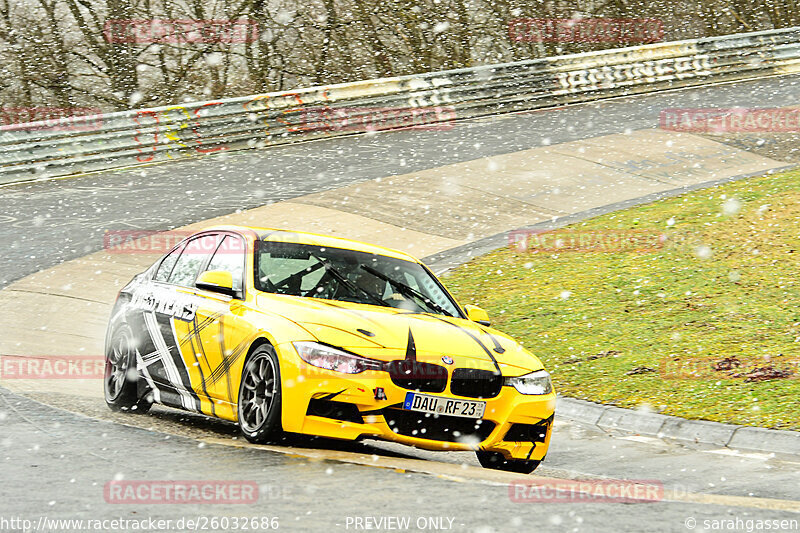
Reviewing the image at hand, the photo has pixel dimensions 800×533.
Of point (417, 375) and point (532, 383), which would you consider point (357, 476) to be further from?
point (532, 383)

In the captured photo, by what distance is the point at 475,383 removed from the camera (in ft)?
22.7

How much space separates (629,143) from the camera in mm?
22156

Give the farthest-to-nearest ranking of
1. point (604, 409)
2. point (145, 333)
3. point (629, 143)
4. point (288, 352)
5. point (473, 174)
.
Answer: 1. point (629, 143)
2. point (473, 174)
3. point (604, 409)
4. point (145, 333)
5. point (288, 352)

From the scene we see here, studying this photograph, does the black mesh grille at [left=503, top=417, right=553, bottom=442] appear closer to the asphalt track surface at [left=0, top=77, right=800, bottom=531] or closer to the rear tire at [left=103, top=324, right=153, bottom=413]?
the asphalt track surface at [left=0, top=77, right=800, bottom=531]

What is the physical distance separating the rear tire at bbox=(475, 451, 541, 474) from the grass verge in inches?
86.1

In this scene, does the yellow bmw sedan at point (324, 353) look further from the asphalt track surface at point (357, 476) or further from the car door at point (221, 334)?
the asphalt track surface at point (357, 476)

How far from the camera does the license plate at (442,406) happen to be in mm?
6727

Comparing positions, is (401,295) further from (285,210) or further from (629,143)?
(629,143)

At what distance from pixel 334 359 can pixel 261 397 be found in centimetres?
60

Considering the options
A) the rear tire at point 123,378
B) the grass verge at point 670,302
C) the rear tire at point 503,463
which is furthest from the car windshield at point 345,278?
the grass verge at point 670,302

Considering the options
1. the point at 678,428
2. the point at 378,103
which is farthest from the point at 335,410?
the point at 378,103

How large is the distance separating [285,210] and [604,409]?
30.5 feet

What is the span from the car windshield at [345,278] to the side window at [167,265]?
1.06m

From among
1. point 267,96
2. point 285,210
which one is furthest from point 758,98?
point 285,210
